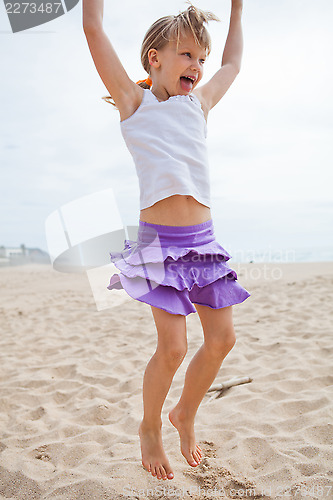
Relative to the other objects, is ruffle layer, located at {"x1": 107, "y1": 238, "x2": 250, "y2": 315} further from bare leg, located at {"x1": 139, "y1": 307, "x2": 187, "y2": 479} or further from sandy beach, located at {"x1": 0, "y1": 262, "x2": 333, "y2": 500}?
sandy beach, located at {"x1": 0, "y1": 262, "x2": 333, "y2": 500}

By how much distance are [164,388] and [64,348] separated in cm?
292

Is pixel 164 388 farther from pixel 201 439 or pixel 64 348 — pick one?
pixel 64 348

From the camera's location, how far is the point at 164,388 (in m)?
1.99

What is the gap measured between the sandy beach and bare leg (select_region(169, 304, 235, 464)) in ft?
0.67

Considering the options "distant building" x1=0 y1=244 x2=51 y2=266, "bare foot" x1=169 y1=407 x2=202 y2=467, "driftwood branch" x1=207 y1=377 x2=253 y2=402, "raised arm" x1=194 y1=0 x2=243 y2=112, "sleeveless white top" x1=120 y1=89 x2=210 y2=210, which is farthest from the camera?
"distant building" x1=0 y1=244 x2=51 y2=266

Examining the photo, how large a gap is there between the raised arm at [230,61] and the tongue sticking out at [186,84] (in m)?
0.29

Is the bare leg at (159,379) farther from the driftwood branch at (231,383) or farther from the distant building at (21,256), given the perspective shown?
the distant building at (21,256)

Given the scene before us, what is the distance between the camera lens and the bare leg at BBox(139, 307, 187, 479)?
1.93 metres

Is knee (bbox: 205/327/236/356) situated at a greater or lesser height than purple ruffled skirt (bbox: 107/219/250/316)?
lesser

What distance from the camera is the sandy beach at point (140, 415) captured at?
6.91 ft

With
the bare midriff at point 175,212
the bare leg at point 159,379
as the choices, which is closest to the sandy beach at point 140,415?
the bare leg at point 159,379

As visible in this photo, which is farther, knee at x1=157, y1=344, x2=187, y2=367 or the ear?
the ear

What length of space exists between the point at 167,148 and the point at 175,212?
0.98ft

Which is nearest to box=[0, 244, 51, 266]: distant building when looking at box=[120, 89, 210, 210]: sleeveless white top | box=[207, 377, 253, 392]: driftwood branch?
box=[207, 377, 253, 392]: driftwood branch
